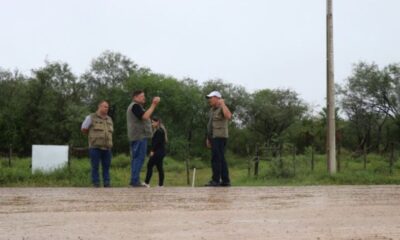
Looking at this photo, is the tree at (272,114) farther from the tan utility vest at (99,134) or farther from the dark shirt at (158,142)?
the tan utility vest at (99,134)

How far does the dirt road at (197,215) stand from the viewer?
174 inches

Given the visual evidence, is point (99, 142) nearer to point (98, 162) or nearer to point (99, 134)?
point (99, 134)

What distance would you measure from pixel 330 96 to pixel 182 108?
175ft

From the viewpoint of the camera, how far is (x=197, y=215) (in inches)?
211

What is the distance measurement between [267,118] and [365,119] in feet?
41.4

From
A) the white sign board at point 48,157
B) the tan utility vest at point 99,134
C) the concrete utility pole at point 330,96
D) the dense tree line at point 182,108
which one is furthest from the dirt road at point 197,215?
the dense tree line at point 182,108

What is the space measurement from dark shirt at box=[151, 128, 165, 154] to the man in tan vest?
3.50 feet

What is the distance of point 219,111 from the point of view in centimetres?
959

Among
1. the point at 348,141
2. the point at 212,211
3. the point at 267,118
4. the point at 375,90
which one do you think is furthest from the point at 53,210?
the point at 267,118

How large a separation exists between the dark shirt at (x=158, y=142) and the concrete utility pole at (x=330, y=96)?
15.0 ft

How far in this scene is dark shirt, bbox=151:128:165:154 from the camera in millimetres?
10750

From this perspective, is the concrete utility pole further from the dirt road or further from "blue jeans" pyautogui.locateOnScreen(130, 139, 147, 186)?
the dirt road

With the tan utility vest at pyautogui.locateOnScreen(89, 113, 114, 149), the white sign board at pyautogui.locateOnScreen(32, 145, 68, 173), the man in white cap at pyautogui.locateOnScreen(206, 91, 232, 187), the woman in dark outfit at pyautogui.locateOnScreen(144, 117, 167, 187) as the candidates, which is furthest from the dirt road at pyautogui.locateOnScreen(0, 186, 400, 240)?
the white sign board at pyautogui.locateOnScreen(32, 145, 68, 173)

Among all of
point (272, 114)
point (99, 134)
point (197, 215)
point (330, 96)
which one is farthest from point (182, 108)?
point (197, 215)
